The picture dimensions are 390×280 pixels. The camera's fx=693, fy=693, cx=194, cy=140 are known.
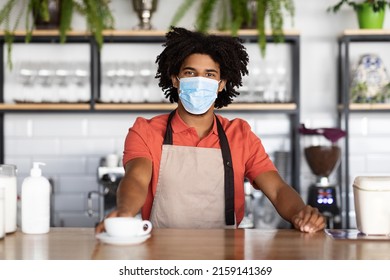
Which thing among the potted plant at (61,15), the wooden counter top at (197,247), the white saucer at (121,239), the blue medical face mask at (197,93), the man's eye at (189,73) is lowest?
the wooden counter top at (197,247)

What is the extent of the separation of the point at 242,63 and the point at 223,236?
A: 798mm

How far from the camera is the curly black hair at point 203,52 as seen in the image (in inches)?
94.7

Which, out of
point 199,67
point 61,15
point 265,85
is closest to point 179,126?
point 199,67

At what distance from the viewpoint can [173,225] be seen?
94.0 inches

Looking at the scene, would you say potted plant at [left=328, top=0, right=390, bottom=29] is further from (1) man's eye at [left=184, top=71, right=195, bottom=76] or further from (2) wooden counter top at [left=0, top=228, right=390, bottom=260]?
(2) wooden counter top at [left=0, top=228, right=390, bottom=260]

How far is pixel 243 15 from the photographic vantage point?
384 cm

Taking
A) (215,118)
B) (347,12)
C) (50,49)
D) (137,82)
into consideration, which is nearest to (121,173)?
(137,82)

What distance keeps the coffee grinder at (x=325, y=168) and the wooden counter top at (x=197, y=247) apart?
1757 mm

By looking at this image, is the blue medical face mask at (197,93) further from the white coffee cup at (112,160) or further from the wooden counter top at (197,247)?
the white coffee cup at (112,160)

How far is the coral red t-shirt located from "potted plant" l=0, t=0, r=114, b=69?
1530mm

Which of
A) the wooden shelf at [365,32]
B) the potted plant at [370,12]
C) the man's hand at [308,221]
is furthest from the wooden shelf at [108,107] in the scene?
the man's hand at [308,221]

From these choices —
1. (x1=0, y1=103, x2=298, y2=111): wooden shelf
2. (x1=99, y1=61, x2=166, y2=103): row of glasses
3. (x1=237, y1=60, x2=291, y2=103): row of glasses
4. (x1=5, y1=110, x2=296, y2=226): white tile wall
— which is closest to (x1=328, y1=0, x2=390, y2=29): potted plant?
(x1=237, y1=60, x2=291, y2=103): row of glasses

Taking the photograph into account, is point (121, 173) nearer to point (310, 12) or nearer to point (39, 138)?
point (39, 138)

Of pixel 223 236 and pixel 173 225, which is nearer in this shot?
pixel 223 236
